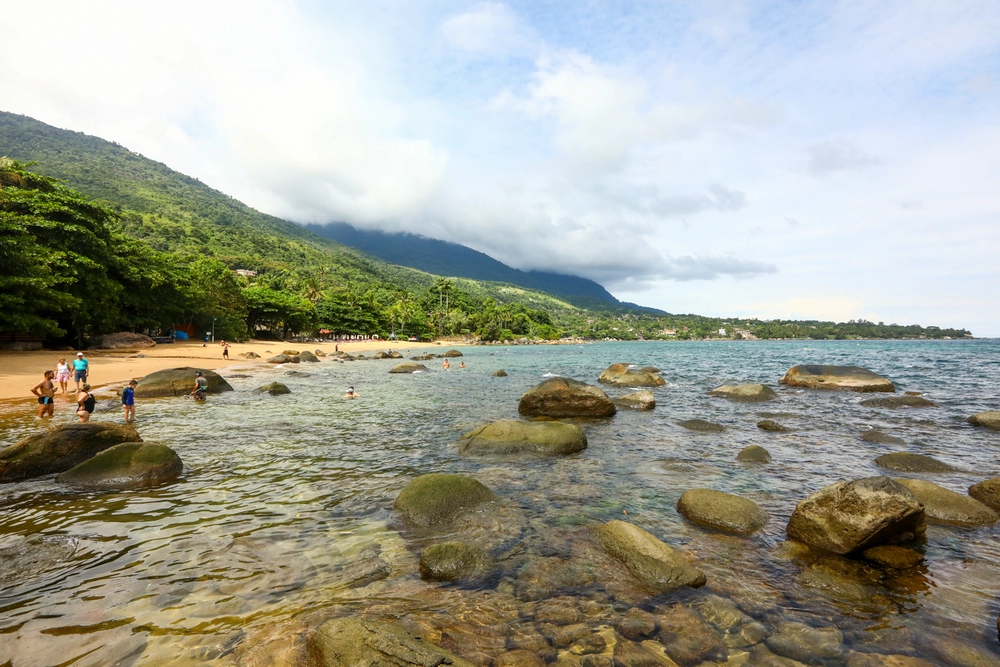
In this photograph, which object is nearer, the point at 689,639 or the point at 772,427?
the point at 689,639

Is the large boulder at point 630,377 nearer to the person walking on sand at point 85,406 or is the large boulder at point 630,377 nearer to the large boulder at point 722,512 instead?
the large boulder at point 722,512

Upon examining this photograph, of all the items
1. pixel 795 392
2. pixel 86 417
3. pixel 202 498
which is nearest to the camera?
pixel 202 498

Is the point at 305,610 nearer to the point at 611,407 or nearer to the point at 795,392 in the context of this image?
the point at 611,407

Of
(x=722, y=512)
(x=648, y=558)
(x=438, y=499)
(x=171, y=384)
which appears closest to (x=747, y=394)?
(x=722, y=512)

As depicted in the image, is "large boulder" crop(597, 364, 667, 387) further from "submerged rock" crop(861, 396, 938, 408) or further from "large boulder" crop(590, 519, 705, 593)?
"large boulder" crop(590, 519, 705, 593)

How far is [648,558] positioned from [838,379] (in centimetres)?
2978

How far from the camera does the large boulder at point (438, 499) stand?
8305mm

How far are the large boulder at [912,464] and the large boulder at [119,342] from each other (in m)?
63.9

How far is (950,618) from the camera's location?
17.7 feet

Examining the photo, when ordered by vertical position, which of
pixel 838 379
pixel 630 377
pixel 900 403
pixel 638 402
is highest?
pixel 838 379

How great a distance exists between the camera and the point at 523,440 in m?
13.4

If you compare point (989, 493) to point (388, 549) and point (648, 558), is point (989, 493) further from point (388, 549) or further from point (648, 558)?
point (388, 549)

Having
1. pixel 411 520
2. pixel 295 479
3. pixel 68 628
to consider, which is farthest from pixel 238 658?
pixel 295 479

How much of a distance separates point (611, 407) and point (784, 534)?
450 inches
